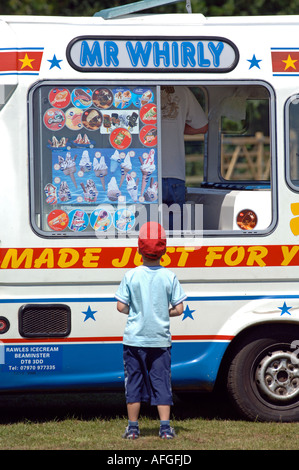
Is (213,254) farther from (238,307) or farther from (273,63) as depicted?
(273,63)

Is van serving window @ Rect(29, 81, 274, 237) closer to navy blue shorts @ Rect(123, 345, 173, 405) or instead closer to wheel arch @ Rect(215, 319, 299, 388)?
wheel arch @ Rect(215, 319, 299, 388)

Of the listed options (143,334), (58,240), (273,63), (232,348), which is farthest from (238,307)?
(273,63)

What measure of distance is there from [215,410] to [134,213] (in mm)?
1805

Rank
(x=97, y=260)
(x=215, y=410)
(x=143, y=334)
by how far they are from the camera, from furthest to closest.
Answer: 1. (x=215, y=410)
2. (x=97, y=260)
3. (x=143, y=334)

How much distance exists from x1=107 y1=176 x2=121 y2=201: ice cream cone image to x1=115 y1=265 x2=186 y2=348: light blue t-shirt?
0.67 metres

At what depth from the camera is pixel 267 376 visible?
20.2ft

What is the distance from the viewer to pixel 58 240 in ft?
19.3

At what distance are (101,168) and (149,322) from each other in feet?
3.83

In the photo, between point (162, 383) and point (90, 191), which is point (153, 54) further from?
point (162, 383)

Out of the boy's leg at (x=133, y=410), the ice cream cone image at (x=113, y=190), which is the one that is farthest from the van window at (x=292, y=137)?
the boy's leg at (x=133, y=410)

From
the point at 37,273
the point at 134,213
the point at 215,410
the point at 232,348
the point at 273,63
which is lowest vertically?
the point at 215,410

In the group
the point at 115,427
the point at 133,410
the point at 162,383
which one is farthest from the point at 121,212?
the point at 115,427

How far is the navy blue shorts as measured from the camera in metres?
5.59

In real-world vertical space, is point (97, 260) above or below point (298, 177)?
below
